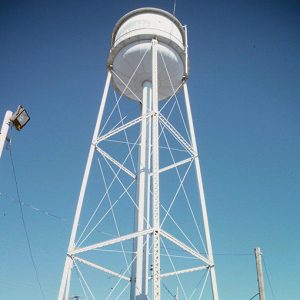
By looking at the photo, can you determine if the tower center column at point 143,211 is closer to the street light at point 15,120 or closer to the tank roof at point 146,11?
the tank roof at point 146,11

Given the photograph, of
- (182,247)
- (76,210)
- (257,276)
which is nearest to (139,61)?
(76,210)

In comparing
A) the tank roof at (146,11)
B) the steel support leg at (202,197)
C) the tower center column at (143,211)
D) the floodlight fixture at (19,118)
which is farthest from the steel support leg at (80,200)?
the floodlight fixture at (19,118)

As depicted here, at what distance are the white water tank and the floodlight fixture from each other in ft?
24.3

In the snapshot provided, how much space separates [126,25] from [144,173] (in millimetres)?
5654

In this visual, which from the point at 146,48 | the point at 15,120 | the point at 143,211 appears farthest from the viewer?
the point at 146,48

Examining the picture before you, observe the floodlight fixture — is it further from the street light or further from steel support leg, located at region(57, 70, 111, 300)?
steel support leg, located at region(57, 70, 111, 300)

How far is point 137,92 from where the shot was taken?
44.9 feet

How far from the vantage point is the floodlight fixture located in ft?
16.1

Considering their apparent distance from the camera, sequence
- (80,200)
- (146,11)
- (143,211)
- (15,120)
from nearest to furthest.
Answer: (15,120)
(80,200)
(143,211)
(146,11)

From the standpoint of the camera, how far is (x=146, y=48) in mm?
12055

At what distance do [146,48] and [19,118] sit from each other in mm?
7916

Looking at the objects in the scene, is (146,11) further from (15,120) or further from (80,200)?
(15,120)

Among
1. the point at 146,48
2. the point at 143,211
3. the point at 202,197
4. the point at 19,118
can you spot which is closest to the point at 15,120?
the point at 19,118

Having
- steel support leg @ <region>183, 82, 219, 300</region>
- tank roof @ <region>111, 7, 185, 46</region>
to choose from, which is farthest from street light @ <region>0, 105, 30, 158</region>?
tank roof @ <region>111, 7, 185, 46</region>
